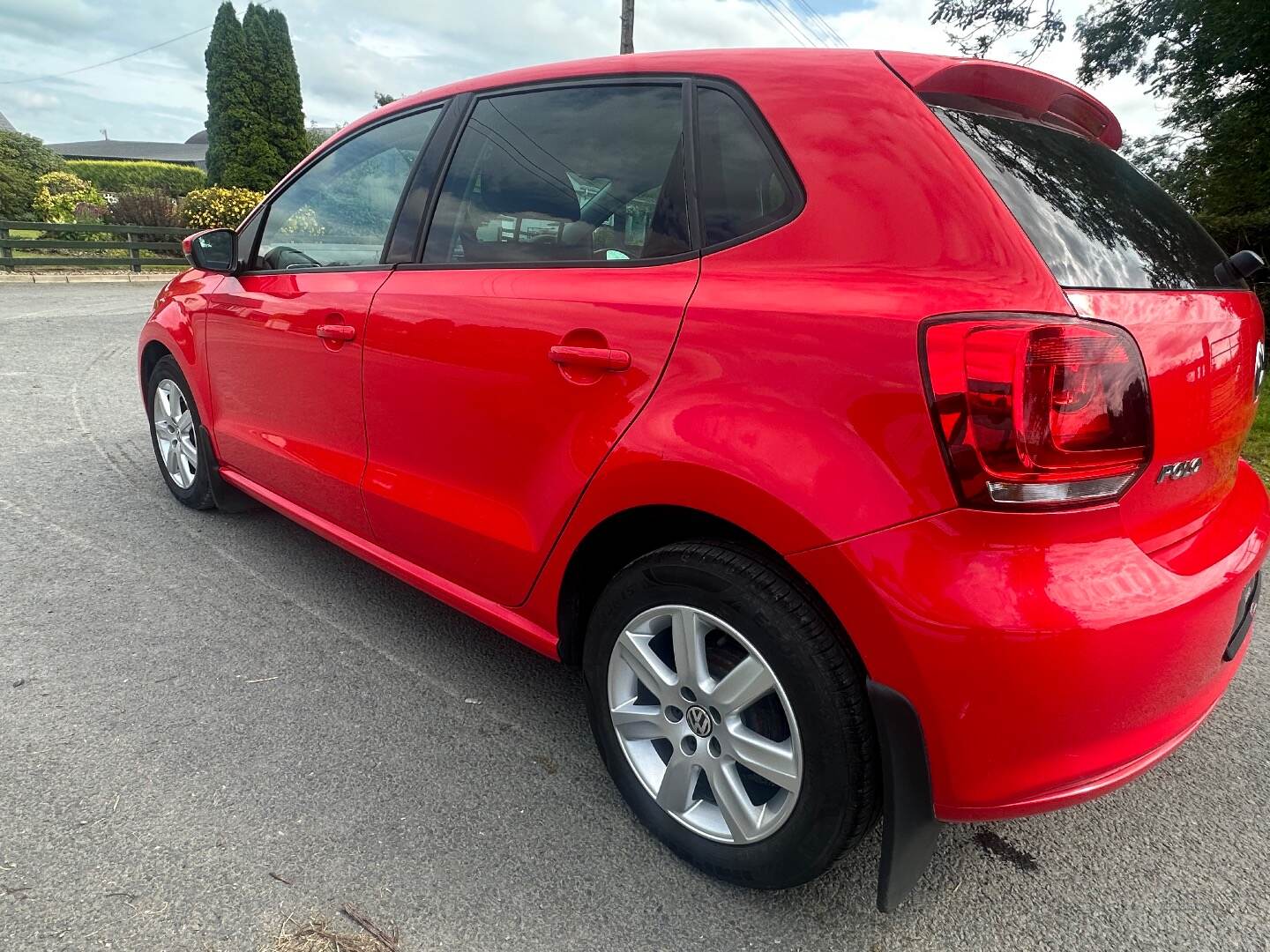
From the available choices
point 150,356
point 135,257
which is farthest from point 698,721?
point 135,257

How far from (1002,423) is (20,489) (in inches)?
179

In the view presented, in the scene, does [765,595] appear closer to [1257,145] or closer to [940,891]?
[940,891]

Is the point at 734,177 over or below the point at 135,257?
over

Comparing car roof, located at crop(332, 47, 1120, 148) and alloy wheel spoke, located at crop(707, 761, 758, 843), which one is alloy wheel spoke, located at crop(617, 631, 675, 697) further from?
car roof, located at crop(332, 47, 1120, 148)

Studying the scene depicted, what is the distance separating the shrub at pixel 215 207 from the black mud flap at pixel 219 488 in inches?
712

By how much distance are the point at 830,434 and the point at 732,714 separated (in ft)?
2.09

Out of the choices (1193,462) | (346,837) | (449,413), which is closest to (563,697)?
(346,837)

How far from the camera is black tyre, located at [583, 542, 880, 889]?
1589 millimetres

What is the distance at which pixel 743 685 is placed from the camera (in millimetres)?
1710

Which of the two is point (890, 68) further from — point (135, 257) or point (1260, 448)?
point (135, 257)

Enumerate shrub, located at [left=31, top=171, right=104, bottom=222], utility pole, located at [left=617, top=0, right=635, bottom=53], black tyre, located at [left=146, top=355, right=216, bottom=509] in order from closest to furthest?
black tyre, located at [left=146, top=355, right=216, bottom=509], utility pole, located at [left=617, top=0, right=635, bottom=53], shrub, located at [left=31, top=171, right=104, bottom=222]

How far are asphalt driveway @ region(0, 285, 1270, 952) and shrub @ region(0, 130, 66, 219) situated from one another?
2969 centimetres

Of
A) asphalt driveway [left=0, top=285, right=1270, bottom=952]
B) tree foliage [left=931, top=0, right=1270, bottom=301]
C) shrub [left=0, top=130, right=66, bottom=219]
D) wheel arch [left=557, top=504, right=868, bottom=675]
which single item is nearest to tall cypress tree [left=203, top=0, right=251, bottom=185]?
shrub [left=0, top=130, right=66, bottom=219]

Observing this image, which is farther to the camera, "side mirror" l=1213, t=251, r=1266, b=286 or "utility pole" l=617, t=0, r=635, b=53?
"utility pole" l=617, t=0, r=635, b=53
